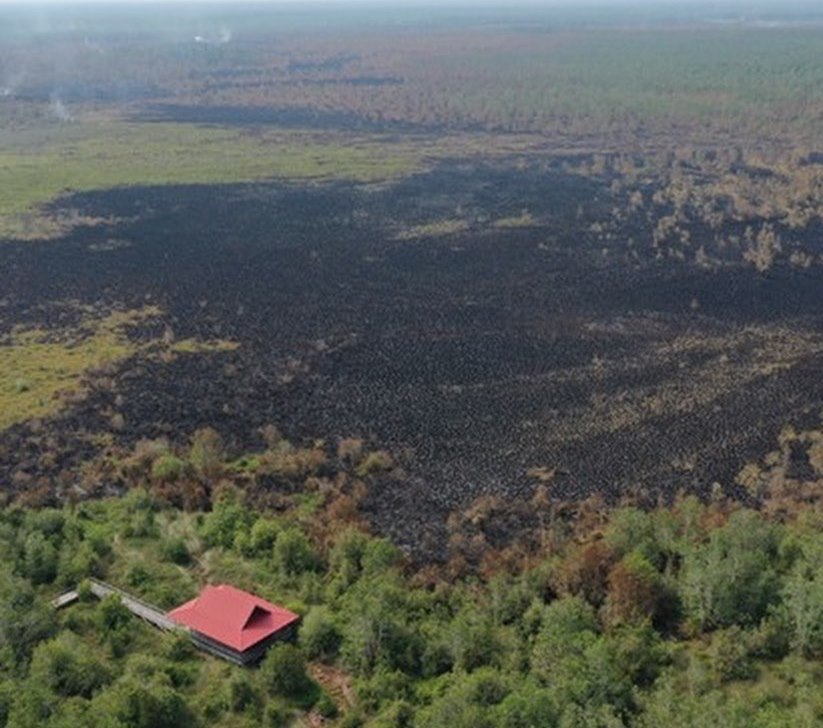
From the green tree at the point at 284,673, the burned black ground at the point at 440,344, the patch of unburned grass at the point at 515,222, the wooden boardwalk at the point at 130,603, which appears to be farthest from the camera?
the patch of unburned grass at the point at 515,222

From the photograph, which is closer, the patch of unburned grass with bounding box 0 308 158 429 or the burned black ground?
the burned black ground

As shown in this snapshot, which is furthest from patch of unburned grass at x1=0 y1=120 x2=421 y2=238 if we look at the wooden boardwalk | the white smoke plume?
the wooden boardwalk

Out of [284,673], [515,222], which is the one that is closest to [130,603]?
[284,673]

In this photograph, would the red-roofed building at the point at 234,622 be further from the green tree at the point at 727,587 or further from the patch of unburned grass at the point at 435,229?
the patch of unburned grass at the point at 435,229

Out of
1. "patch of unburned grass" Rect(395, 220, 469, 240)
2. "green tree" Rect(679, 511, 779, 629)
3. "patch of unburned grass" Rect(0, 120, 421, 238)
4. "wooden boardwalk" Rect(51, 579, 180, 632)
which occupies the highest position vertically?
"patch of unburned grass" Rect(0, 120, 421, 238)

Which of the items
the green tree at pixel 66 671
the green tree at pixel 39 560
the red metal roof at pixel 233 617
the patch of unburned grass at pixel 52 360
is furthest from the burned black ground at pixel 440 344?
the green tree at pixel 66 671

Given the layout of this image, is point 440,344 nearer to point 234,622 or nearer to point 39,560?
point 39,560

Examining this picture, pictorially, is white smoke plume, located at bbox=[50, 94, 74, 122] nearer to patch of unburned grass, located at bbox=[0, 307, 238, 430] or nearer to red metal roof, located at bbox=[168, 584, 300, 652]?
patch of unburned grass, located at bbox=[0, 307, 238, 430]
